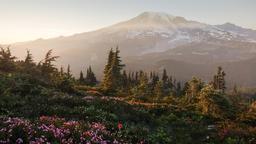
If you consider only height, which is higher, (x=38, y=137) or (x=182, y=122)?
(x=38, y=137)

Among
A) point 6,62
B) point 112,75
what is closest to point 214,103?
point 6,62

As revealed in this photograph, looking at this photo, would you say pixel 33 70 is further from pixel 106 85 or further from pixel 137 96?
pixel 137 96

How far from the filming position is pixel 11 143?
31.3ft

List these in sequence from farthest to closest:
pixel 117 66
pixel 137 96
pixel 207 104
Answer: pixel 117 66
pixel 137 96
pixel 207 104

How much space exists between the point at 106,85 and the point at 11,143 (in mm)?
52333

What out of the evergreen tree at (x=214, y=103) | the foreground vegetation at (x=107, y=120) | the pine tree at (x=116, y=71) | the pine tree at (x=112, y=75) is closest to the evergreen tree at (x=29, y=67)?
the pine tree at (x=112, y=75)

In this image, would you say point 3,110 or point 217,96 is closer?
point 3,110

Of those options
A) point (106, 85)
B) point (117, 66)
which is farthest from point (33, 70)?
point (117, 66)

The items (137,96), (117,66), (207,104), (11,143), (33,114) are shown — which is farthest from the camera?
(117,66)

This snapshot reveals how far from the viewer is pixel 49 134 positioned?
10.6 m

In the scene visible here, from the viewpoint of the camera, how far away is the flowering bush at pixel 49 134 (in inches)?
390

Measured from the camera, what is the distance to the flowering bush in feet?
32.5

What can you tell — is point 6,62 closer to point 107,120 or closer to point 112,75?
point 112,75

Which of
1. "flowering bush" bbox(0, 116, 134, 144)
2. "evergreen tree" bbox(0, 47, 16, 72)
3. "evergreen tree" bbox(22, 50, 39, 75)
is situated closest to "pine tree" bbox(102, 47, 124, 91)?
"evergreen tree" bbox(22, 50, 39, 75)
